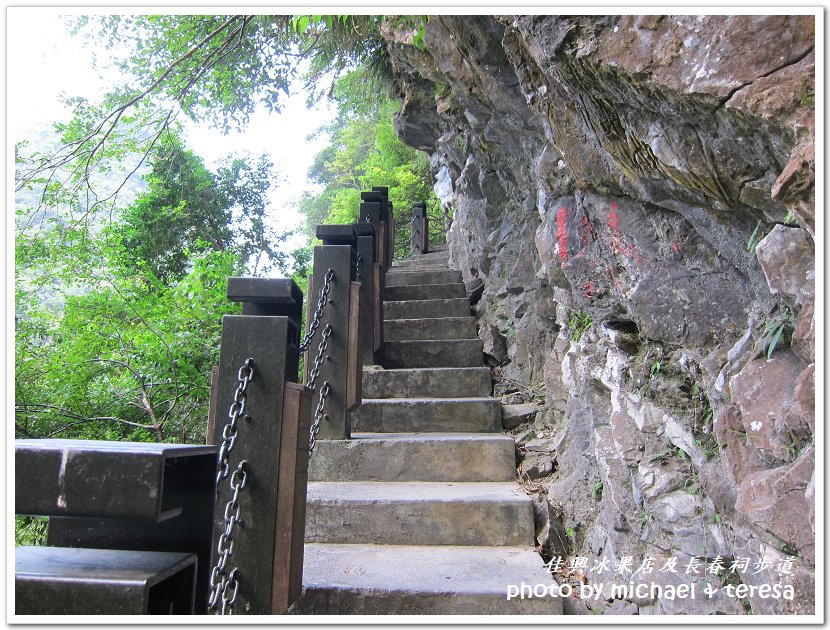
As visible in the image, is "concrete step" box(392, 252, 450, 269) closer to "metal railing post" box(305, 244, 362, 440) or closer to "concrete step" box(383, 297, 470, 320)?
"concrete step" box(383, 297, 470, 320)

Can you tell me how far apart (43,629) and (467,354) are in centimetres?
382

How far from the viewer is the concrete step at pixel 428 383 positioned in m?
4.24

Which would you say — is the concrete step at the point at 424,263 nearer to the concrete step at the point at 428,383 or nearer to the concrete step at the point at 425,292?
the concrete step at the point at 425,292

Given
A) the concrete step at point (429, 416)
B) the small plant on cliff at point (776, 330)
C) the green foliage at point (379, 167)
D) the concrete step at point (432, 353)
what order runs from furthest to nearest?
the green foliage at point (379, 167)
the concrete step at point (432, 353)
the concrete step at point (429, 416)
the small plant on cliff at point (776, 330)

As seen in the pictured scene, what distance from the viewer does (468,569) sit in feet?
7.57

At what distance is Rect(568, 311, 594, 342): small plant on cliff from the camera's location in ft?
9.03

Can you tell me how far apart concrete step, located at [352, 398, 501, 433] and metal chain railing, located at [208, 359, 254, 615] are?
1940mm

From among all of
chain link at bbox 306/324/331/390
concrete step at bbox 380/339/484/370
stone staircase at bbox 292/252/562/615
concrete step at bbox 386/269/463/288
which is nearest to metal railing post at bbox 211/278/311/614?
stone staircase at bbox 292/252/562/615

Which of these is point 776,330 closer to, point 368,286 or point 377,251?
point 368,286

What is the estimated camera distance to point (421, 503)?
2.71 meters

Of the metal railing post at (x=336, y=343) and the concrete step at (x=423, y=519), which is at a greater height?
the metal railing post at (x=336, y=343)

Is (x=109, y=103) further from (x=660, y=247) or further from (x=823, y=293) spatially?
(x=823, y=293)

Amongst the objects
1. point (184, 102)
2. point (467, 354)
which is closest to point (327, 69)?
point (184, 102)

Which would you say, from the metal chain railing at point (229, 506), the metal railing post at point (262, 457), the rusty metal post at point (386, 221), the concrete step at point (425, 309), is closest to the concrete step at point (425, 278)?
the rusty metal post at point (386, 221)
